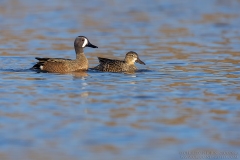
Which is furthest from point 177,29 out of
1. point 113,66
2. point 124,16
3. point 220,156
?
point 220,156

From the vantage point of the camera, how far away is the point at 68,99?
10.3m

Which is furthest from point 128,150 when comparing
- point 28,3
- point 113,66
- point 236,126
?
point 28,3

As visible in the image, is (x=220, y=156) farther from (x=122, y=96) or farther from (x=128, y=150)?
(x=122, y=96)

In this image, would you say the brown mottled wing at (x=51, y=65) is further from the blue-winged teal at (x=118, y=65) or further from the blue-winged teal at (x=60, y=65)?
the blue-winged teal at (x=118, y=65)

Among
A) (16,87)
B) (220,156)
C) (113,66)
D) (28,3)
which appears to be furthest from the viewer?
(28,3)

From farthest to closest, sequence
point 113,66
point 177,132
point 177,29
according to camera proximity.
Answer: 1. point 177,29
2. point 113,66
3. point 177,132

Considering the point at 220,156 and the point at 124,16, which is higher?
the point at 124,16

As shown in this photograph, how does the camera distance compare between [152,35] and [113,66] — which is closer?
[113,66]

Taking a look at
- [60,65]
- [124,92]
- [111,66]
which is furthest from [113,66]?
[124,92]

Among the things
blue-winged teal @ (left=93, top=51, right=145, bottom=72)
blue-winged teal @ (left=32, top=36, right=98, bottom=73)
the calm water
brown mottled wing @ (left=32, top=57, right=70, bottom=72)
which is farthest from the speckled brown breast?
brown mottled wing @ (left=32, top=57, right=70, bottom=72)

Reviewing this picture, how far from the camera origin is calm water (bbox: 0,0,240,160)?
25.4 ft

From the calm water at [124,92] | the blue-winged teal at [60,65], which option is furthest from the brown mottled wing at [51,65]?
the calm water at [124,92]

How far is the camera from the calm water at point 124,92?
775 centimetres

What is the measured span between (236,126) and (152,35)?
10.7 m
